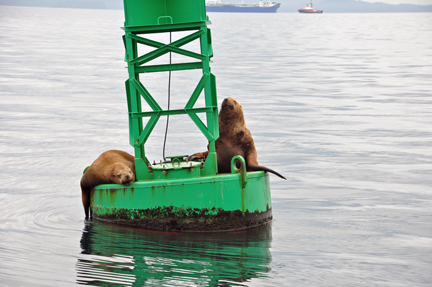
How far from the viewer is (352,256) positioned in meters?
9.30

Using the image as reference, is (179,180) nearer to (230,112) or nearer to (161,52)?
(230,112)

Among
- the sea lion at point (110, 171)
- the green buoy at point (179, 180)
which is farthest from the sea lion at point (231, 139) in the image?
the sea lion at point (110, 171)

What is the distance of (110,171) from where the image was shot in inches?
408

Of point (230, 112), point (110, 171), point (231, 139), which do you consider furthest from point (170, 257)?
point (230, 112)

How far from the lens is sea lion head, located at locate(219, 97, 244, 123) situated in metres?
11.0

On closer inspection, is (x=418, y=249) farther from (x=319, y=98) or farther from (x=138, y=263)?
(x=319, y=98)

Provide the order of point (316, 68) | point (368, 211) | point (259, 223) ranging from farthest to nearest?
point (316, 68) < point (368, 211) < point (259, 223)

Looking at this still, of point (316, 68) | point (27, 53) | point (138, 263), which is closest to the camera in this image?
point (138, 263)

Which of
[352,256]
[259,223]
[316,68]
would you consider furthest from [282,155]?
[316,68]

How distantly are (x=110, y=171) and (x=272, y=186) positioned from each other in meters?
4.38

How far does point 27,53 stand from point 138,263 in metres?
45.6

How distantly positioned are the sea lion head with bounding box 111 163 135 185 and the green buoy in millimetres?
99

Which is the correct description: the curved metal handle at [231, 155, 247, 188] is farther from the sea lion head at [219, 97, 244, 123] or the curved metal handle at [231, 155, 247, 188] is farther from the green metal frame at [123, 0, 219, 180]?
the sea lion head at [219, 97, 244, 123]

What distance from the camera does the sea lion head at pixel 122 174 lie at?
393 inches
